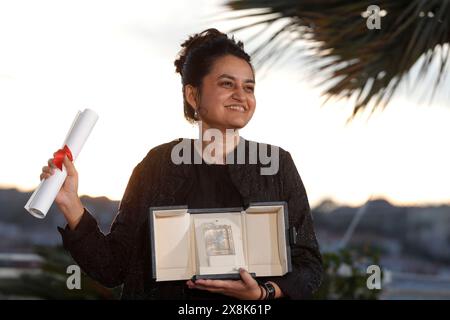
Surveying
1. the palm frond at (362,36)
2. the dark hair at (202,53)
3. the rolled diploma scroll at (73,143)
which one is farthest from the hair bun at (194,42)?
the palm frond at (362,36)

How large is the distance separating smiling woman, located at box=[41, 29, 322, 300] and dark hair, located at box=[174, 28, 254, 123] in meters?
0.02

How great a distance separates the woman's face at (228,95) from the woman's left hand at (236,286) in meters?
0.31

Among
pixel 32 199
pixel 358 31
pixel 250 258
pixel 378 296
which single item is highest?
pixel 358 31

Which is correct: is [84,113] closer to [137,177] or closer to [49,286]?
[137,177]

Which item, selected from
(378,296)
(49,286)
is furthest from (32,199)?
(378,296)

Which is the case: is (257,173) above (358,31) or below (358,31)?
below

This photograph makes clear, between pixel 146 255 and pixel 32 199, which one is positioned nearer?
pixel 32 199

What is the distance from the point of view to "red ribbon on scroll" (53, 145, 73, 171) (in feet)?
4.88

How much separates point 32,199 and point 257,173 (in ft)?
1.36

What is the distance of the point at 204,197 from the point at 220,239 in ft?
0.31

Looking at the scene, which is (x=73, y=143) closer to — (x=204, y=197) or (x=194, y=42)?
(x=204, y=197)

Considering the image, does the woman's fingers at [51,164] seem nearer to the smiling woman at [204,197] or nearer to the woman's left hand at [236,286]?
the smiling woman at [204,197]

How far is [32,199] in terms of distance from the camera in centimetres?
144

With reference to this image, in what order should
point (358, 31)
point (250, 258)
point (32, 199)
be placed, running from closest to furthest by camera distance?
point (32, 199), point (250, 258), point (358, 31)
